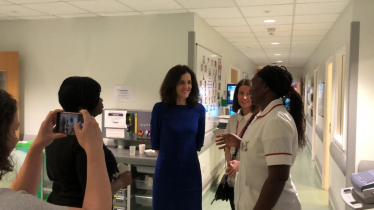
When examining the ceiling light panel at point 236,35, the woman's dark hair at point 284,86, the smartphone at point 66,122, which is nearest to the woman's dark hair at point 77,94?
the smartphone at point 66,122

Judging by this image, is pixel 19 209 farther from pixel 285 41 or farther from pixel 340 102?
pixel 285 41

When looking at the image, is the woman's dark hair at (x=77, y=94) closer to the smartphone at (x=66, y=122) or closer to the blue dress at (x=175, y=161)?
the smartphone at (x=66, y=122)


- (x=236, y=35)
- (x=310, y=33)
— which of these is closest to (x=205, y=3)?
(x=236, y=35)

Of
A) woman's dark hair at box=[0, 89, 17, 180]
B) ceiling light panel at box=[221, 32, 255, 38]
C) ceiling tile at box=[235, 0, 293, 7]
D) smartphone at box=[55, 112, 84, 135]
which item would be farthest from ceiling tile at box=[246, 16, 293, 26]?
woman's dark hair at box=[0, 89, 17, 180]

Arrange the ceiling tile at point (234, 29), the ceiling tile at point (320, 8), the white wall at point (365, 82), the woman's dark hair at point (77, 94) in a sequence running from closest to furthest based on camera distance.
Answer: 1. the woman's dark hair at point (77, 94)
2. the white wall at point (365, 82)
3. the ceiling tile at point (320, 8)
4. the ceiling tile at point (234, 29)

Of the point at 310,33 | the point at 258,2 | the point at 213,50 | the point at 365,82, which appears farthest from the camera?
the point at 310,33

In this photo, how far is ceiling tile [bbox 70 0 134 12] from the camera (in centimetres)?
354

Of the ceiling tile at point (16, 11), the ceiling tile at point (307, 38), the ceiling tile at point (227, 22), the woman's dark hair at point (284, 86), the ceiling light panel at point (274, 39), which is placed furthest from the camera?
the ceiling light panel at point (274, 39)

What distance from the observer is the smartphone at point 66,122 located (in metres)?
1.10

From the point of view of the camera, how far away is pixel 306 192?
16.5 ft

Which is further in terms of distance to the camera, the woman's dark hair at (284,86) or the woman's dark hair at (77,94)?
the woman's dark hair at (284,86)

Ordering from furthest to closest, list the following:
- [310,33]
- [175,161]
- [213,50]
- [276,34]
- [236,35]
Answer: [236,35] → [276,34] → [310,33] → [213,50] → [175,161]

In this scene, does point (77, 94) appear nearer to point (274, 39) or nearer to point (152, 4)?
point (152, 4)

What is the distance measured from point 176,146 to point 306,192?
10.6ft
